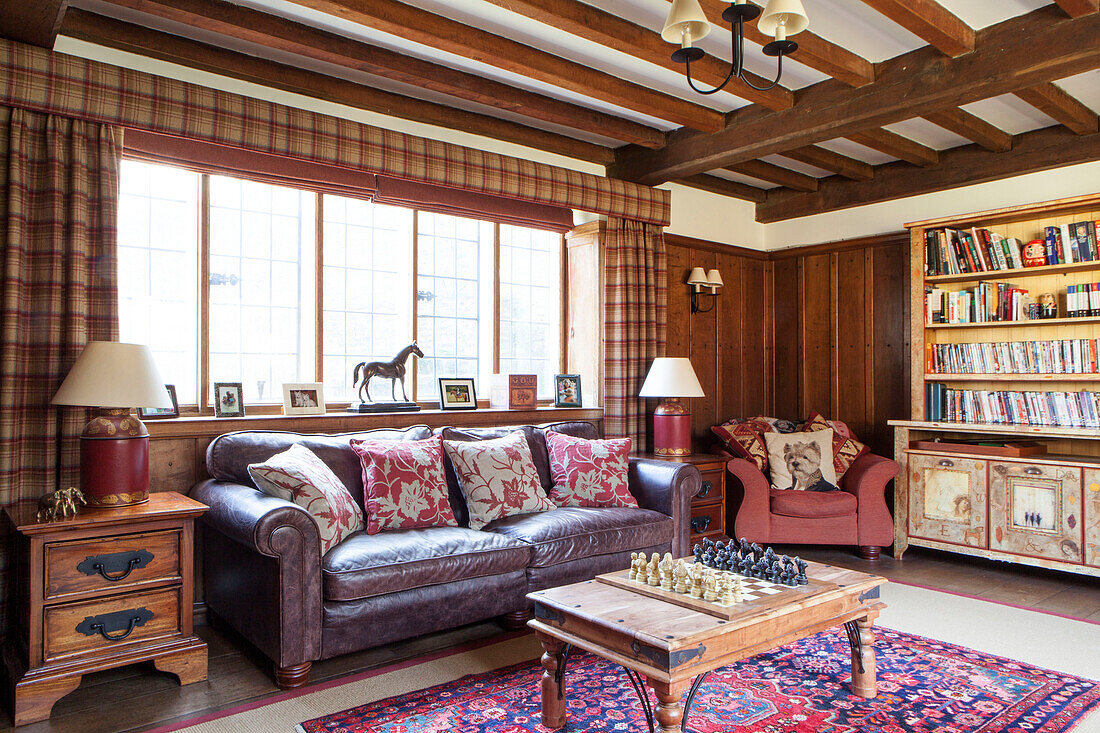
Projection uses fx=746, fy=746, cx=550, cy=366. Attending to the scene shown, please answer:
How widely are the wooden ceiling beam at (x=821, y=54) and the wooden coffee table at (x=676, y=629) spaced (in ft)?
7.28

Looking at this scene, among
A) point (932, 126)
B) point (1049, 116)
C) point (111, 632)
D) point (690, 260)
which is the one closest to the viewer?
point (111, 632)

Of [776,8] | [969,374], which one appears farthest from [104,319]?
[969,374]

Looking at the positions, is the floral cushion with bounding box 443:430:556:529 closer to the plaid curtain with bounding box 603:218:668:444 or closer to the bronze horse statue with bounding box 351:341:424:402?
the bronze horse statue with bounding box 351:341:424:402

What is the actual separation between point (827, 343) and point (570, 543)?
334 centimetres

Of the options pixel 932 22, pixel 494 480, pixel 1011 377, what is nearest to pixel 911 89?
pixel 932 22

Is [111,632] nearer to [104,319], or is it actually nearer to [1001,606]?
[104,319]

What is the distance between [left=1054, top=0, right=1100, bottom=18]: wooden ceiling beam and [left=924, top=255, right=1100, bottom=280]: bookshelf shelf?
1.76 m

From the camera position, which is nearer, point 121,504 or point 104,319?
point 121,504

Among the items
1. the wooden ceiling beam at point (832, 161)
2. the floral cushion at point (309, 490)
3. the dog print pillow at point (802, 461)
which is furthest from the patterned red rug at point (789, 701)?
the wooden ceiling beam at point (832, 161)

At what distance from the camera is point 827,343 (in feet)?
19.1

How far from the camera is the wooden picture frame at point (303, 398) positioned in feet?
12.3

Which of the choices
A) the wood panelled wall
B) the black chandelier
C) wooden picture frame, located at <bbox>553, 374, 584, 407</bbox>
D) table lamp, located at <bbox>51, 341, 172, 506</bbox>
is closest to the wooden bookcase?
the wood panelled wall

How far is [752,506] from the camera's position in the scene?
4.75 meters

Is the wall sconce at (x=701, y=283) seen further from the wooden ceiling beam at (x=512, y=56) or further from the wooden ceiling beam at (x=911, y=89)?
the wooden ceiling beam at (x=512, y=56)
